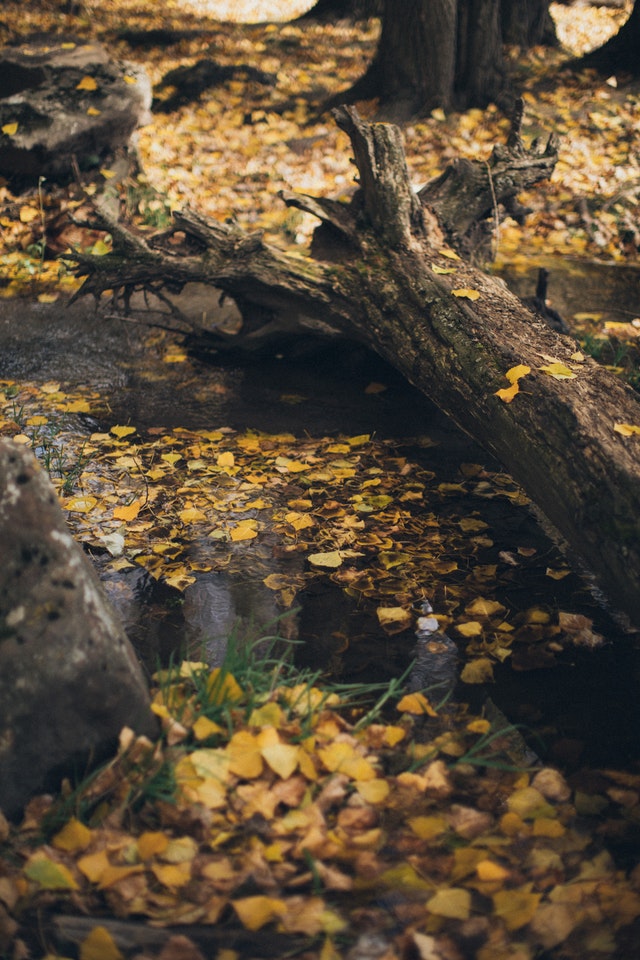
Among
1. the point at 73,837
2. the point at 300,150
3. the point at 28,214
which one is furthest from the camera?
the point at 300,150

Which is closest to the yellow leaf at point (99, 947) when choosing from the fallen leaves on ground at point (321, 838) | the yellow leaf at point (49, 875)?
the fallen leaves on ground at point (321, 838)

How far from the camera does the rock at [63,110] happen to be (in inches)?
243

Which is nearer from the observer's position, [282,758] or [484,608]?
[282,758]

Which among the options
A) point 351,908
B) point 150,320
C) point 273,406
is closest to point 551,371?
point 273,406

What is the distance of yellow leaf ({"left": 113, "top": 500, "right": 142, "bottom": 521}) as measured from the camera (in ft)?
10.7

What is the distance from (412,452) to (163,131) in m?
5.73

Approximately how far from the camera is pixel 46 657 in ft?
6.05

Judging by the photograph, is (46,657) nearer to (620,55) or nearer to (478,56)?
(478,56)

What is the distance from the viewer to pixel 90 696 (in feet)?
6.13

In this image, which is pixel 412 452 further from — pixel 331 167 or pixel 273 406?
pixel 331 167

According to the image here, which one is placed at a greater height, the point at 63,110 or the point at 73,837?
the point at 63,110

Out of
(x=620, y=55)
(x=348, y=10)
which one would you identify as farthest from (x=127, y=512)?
(x=348, y=10)

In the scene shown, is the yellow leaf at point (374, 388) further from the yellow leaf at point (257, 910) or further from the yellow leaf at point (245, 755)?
the yellow leaf at point (257, 910)

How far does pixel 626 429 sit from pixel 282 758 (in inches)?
62.3
